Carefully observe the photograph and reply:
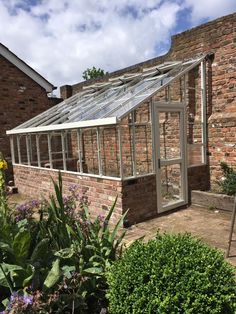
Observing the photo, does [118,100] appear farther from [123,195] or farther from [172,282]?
[172,282]

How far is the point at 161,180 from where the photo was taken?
680cm

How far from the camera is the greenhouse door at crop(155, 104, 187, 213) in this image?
276 inches

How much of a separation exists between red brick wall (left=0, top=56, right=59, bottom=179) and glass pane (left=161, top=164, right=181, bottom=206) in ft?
22.7

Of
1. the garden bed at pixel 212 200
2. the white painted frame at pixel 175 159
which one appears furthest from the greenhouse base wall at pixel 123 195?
the garden bed at pixel 212 200

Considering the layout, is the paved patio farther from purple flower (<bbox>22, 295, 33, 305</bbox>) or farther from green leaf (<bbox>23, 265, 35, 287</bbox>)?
purple flower (<bbox>22, 295, 33, 305</bbox>)

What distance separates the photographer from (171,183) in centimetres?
714

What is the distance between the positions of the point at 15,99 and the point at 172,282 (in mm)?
11023

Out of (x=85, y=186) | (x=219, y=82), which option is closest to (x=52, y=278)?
(x=85, y=186)

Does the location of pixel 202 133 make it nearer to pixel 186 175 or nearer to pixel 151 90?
pixel 186 175

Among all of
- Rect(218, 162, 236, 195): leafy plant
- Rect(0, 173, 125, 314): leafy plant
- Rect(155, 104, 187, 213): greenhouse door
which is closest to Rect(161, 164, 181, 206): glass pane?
Rect(155, 104, 187, 213): greenhouse door

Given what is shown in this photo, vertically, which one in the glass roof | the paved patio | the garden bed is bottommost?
the paved patio

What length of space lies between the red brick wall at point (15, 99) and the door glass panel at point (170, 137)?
671 cm

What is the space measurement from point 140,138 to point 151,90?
1111 mm

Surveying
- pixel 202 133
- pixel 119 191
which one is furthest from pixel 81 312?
pixel 202 133
